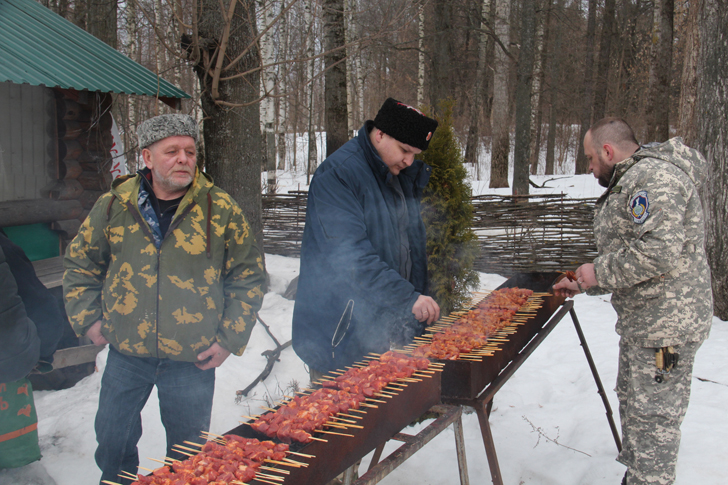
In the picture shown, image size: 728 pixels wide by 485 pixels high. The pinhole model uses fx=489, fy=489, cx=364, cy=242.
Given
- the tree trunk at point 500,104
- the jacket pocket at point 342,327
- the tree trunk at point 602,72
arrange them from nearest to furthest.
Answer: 1. the jacket pocket at point 342,327
2. the tree trunk at point 500,104
3. the tree trunk at point 602,72

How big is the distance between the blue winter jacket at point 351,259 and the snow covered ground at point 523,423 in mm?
1469

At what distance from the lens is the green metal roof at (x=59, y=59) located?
4734 millimetres

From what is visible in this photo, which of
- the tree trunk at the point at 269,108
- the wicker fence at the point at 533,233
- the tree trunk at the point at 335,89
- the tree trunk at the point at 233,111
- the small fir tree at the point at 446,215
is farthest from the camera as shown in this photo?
the tree trunk at the point at 269,108

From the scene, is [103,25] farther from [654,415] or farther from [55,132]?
[654,415]

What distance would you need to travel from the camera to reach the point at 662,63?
12.9 metres

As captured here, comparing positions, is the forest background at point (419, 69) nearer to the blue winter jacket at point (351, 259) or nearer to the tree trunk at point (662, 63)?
the tree trunk at point (662, 63)

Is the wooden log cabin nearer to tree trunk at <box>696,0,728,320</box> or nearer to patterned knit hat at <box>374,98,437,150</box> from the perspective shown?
patterned knit hat at <box>374,98,437,150</box>

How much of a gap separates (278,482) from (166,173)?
1.79 meters

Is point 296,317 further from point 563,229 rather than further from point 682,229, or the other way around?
point 563,229

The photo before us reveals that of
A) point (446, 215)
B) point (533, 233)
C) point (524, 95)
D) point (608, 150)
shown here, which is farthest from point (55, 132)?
point (524, 95)

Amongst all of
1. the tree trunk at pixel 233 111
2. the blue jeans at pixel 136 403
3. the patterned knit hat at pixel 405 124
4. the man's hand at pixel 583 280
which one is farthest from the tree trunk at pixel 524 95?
the blue jeans at pixel 136 403

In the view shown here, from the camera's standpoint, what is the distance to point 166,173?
2703 millimetres

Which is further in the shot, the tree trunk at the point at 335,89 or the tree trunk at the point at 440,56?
the tree trunk at the point at 440,56

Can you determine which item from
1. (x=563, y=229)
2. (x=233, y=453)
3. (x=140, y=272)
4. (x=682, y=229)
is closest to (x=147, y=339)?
(x=140, y=272)
